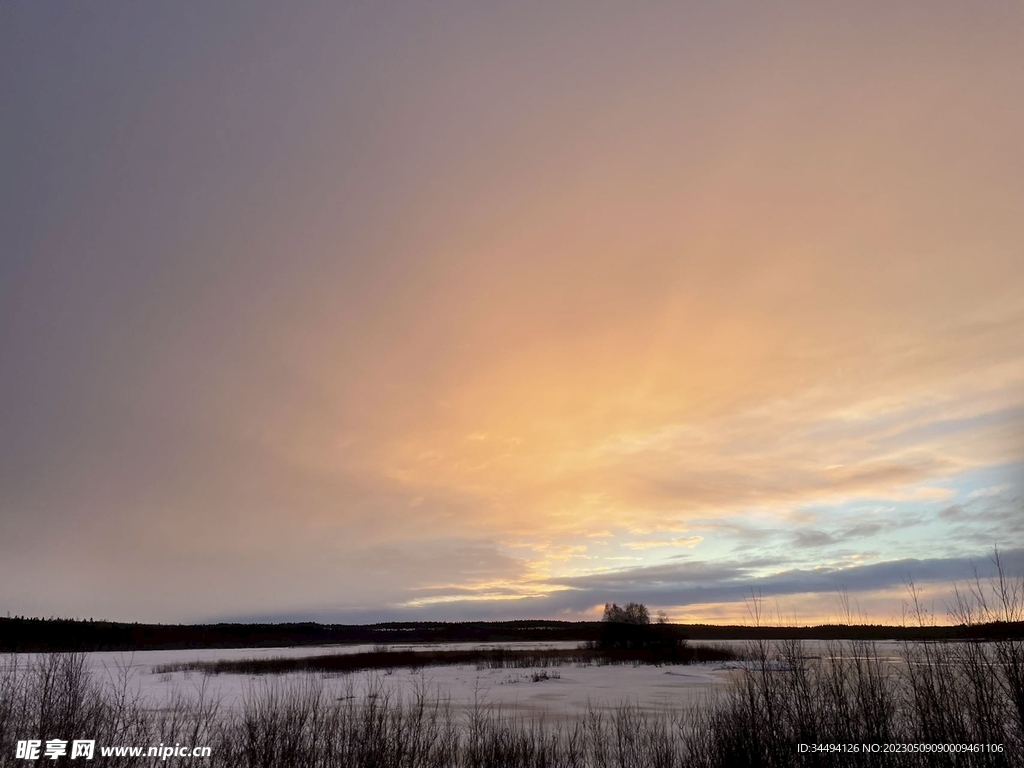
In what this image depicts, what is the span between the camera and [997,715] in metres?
11.1

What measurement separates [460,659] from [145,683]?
26.1m

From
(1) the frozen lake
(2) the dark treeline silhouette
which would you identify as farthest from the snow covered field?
(2) the dark treeline silhouette

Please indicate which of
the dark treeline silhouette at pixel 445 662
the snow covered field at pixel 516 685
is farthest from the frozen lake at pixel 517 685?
the dark treeline silhouette at pixel 445 662

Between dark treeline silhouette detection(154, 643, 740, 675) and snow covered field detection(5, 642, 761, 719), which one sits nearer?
snow covered field detection(5, 642, 761, 719)

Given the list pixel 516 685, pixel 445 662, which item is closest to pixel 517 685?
pixel 516 685

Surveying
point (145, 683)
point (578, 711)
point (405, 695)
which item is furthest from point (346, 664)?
point (578, 711)

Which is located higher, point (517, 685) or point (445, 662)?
point (517, 685)

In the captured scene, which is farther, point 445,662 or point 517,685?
point 445,662

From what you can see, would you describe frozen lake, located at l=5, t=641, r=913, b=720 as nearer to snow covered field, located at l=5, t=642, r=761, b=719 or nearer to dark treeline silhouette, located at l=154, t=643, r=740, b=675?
snow covered field, located at l=5, t=642, r=761, b=719

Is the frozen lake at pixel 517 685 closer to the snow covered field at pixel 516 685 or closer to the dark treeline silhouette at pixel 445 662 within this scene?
the snow covered field at pixel 516 685

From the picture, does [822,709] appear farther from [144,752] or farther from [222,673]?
[222,673]

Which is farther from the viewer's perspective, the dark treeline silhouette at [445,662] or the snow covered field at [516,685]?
the dark treeline silhouette at [445,662]

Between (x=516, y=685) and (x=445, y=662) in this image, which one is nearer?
(x=516, y=685)

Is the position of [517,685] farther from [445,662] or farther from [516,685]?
[445,662]
